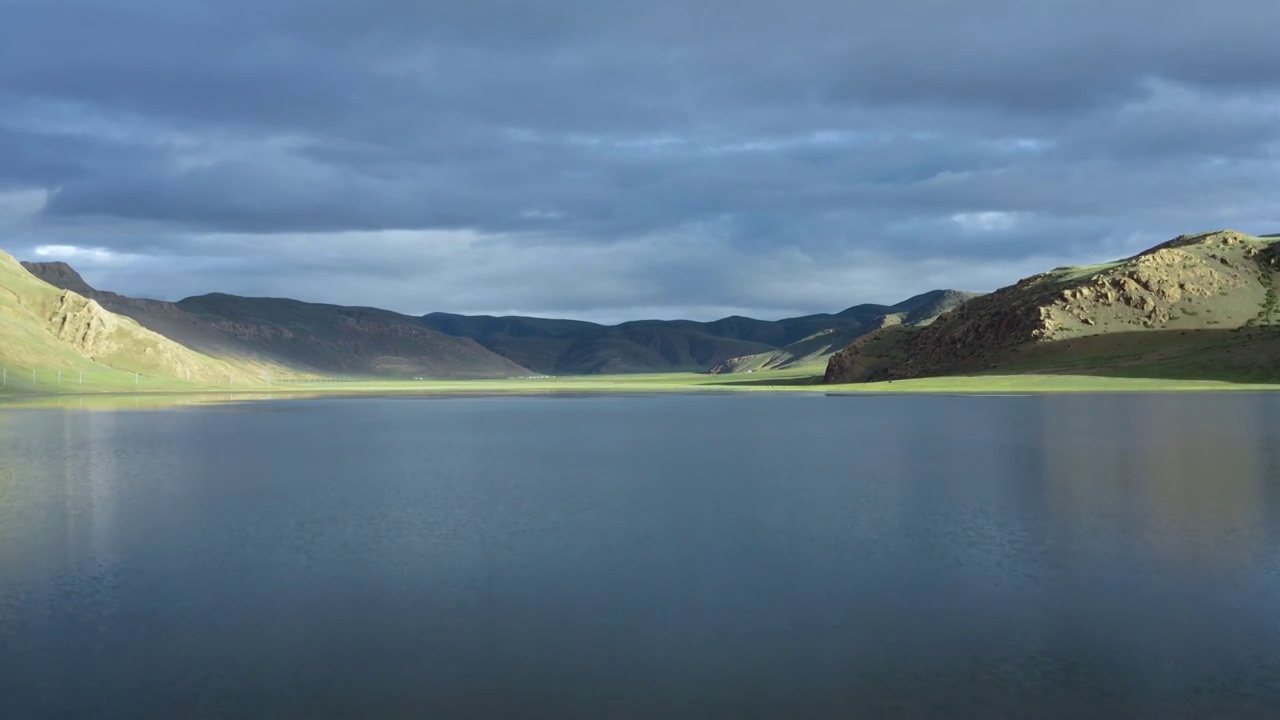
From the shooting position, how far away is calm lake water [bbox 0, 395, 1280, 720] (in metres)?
14.4

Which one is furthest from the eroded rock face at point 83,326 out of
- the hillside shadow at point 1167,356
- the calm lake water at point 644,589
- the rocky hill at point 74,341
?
the hillside shadow at point 1167,356

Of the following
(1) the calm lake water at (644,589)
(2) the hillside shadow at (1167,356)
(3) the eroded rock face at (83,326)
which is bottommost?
(1) the calm lake water at (644,589)

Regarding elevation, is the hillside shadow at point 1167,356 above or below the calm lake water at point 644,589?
above

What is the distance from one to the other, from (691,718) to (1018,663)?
5.37 m

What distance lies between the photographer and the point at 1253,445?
5081cm

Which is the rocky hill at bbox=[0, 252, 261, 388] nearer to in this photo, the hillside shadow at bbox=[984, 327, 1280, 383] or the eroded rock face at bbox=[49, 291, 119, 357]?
the eroded rock face at bbox=[49, 291, 119, 357]

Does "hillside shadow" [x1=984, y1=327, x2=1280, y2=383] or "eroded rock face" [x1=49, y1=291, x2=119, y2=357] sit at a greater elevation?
"eroded rock face" [x1=49, y1=291, x2=119, y2=357]

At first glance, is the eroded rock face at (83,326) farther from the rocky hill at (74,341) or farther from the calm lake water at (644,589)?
the calm lake water at (644,589)

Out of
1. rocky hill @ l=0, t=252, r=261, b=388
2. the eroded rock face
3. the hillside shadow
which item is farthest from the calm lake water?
the eroded rock face

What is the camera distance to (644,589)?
2030 cm

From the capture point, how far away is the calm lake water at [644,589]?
47.2 feet

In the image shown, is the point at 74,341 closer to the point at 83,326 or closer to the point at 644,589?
the point at 83,326

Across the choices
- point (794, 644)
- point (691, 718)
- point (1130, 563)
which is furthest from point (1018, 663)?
point (1130, 563)

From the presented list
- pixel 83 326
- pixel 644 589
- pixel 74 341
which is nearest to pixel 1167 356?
pixel 644 589
